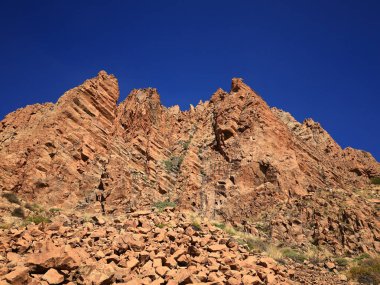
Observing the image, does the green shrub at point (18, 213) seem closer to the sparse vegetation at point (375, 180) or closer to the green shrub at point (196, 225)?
the green shrub at point (196, 225)

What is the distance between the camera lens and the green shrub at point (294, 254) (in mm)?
17531

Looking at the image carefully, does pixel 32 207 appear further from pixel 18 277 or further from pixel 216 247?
pixel 18 277

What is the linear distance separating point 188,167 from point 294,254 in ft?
55.1

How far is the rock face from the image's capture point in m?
23.8

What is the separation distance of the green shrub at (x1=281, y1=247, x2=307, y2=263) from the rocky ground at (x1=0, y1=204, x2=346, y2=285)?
133 inches

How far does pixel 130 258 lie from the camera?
970 centimetres

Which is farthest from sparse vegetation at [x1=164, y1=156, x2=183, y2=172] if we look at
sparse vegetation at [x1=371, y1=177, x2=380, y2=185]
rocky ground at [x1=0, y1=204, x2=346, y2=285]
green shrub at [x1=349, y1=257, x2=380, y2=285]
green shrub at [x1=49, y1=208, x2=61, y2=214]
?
sparse vegetation at [x1=371, y1=177, x2=380, y2=185]

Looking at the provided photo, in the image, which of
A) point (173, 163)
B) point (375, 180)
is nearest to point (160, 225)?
point (173, 163)

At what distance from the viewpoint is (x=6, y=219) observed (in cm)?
1789

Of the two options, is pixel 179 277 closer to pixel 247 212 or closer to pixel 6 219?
pixel 6 219

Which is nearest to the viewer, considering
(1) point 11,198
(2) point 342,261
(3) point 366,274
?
(3) point 366,274

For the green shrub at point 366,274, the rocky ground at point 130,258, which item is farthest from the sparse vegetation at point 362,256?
the rocky ground at point 130,258

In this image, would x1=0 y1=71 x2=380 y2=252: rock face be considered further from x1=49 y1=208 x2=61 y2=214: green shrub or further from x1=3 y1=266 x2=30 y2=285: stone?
x1=3 y1=266 x2=30 y2=285: stone

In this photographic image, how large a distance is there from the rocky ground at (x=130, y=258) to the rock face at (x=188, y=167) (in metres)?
10.1
